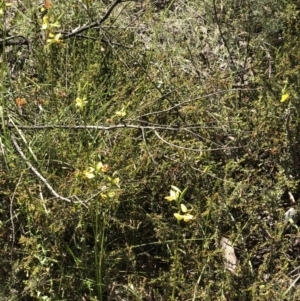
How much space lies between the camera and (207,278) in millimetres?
1915

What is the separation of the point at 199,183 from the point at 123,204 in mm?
312

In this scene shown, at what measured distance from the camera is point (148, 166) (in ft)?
7.25

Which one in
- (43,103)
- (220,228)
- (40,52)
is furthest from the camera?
(40,52)

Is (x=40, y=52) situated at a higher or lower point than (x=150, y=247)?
higher

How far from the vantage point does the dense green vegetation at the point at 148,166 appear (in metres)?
1.92

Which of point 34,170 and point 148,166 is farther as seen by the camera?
point 148,166

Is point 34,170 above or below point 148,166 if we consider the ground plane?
above

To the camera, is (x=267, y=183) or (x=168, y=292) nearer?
(x=168, y=292)

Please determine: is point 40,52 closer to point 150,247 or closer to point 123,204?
point 123,204

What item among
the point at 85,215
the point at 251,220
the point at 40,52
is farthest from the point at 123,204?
the point at 40,52

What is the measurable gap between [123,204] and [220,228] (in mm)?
368

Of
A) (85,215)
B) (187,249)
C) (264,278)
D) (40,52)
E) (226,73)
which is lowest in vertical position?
(264,278)

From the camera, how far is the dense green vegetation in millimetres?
1924

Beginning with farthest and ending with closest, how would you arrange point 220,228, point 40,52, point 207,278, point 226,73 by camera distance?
point 226,73, point 40,52, point 220,228, point 207,278
